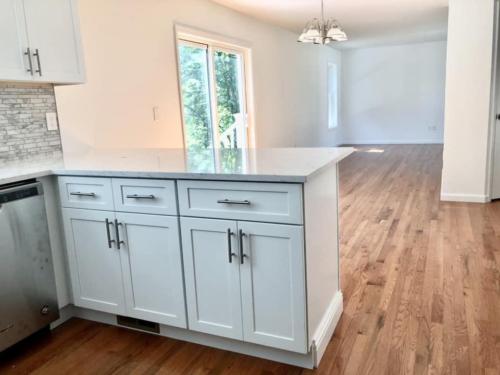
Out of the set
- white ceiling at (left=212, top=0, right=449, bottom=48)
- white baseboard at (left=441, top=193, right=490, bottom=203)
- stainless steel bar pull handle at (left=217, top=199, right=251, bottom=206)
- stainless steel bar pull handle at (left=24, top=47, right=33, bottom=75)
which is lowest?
white baseboard at (left=441, top=193, right=490, bottom=203)

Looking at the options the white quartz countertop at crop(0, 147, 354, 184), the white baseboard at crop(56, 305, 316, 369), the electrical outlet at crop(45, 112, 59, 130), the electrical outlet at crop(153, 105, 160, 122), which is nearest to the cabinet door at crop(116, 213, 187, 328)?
the white baseboard at crop(56, 305, 316, 369)

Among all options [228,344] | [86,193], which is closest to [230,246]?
[228,344]

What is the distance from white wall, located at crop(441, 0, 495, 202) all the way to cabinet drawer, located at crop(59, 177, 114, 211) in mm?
3722

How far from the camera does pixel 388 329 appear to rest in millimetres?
2078

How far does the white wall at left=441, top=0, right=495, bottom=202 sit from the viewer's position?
4145 mm

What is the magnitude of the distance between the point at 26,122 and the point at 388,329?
7.60ft

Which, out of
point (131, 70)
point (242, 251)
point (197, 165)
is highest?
point (131, 70)

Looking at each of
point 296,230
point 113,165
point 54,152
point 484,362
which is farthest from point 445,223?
point 54,152

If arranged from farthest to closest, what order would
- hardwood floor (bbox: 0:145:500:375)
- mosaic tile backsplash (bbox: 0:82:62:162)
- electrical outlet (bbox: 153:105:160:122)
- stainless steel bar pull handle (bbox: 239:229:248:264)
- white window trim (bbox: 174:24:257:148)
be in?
white window trim (bbox: 174:24:257:148), electrical outlet (bbox: 153:105:160:122), mosaic tile backsplash (bbox: 0:82:62:162), hardwood floor (bbox: 0:145:500:375), stainless steel bar pull handle (bbox: 239:229:248:264)

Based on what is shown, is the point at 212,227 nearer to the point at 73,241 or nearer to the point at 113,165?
the point at 113,165

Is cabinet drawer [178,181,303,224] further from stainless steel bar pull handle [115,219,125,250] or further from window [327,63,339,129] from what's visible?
window [327,63,339,129]

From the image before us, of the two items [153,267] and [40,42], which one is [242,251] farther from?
[40,42]

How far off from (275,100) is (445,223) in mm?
3196

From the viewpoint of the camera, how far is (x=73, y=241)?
2.17 metres
